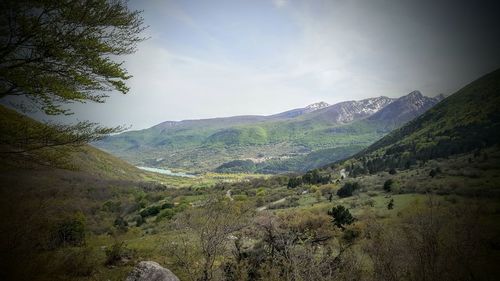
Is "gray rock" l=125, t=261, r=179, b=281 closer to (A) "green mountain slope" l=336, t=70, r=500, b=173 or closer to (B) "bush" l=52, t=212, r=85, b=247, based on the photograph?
(B) "bush" l=52, t=212, r=85, b=247

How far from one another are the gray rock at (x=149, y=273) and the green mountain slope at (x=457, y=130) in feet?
197

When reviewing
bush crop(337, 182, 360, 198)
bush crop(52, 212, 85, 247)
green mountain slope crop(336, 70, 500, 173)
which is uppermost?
green mountain slope crop(336, 70, 500, 173)

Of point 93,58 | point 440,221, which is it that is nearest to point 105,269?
point 93,58

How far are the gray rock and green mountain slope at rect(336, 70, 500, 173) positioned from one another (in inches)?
2363

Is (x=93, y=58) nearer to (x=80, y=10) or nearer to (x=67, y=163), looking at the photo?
(x=80, y=10)

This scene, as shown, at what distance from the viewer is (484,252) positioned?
14.3 meters

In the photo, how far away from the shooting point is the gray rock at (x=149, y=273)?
13.0 m

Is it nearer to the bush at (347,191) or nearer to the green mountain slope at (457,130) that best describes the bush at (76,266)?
the bush at (347,191)

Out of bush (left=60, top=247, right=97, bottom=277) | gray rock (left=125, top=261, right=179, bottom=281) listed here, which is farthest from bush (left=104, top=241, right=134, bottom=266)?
gray rock (left=125, top=261, right=179, bottom=281)

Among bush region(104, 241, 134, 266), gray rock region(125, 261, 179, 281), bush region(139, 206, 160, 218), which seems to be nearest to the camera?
gray rock region(125, 261, 179, 281)

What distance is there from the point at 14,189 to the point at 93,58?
9751 mm

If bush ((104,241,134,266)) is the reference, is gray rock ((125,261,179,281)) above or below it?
above

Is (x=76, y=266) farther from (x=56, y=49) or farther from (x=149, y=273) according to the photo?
(x=56, y=49)

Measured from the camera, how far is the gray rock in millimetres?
13016
